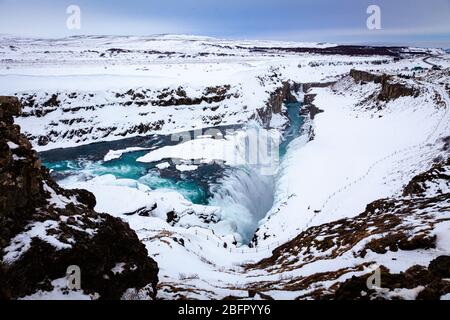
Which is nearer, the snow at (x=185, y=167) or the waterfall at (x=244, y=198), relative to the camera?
the waterfall at (x=244, y=198)

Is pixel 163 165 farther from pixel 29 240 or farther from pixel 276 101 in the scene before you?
pixel 276 101

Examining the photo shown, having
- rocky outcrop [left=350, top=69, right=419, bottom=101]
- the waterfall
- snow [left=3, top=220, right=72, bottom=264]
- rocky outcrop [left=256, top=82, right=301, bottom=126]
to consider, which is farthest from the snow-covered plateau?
rocky outcrop [left=256, top=82, right=301, bottom=126]

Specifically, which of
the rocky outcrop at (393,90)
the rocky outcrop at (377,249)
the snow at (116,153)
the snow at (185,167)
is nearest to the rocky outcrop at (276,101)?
the rocky outcrop at (393,90)

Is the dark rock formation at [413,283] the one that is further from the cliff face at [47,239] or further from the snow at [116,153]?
the snow at [116,153]

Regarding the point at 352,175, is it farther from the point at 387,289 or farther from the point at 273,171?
the point at 387,289

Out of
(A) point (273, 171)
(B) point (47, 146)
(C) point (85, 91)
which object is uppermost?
(C) point (85, 91)

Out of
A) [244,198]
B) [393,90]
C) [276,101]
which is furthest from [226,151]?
[393,90]
